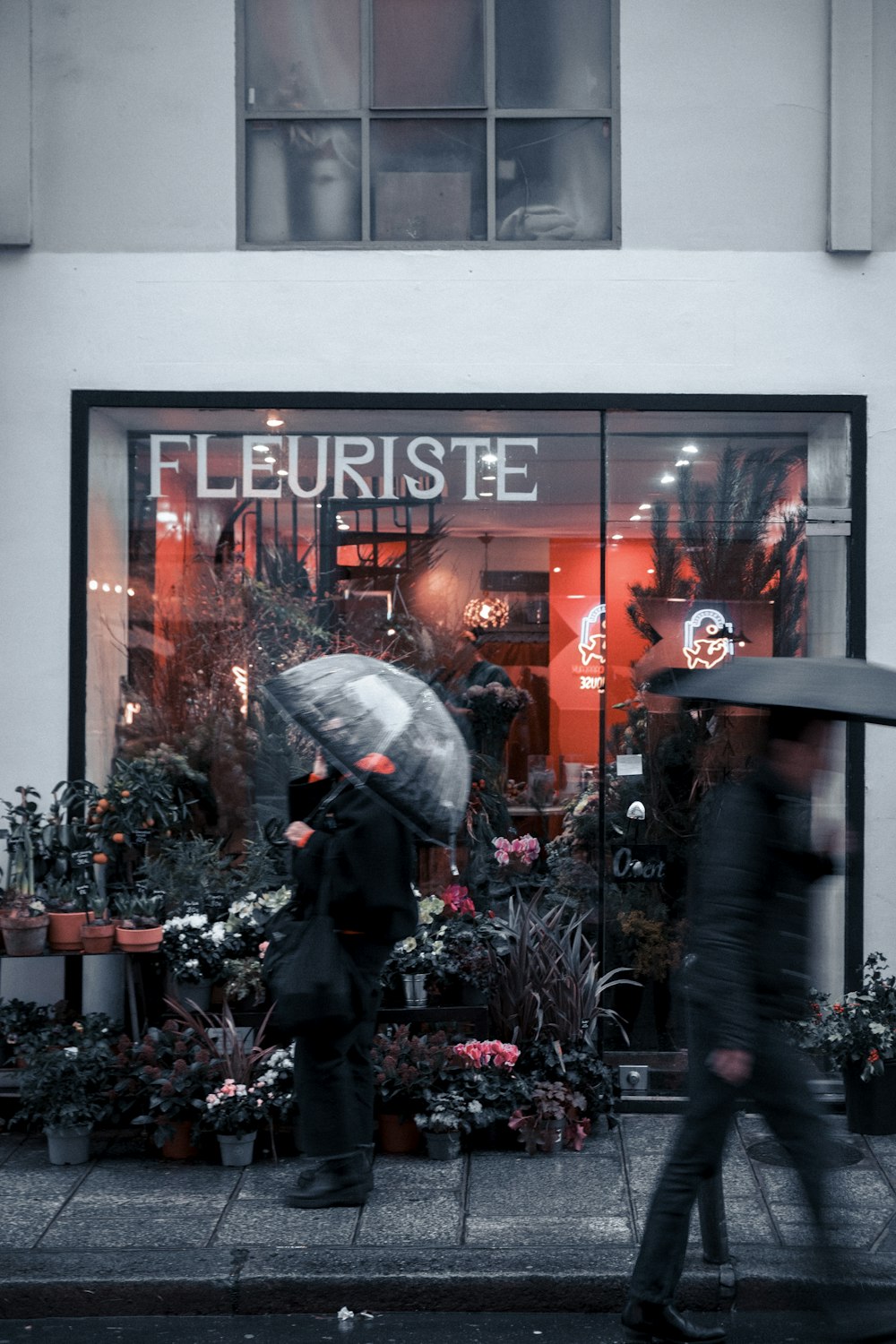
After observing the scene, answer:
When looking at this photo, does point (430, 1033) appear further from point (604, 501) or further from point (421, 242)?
point (421, 242)

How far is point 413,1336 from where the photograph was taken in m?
4.80

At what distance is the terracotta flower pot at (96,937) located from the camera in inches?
258

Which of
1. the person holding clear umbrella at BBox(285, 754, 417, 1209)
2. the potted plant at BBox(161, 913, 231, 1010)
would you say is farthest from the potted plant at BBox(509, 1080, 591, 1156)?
the potted plant at BBox(161, 913, 231, 1010)

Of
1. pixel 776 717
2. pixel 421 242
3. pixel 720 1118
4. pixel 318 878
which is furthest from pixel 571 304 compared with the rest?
pixel 720 1118

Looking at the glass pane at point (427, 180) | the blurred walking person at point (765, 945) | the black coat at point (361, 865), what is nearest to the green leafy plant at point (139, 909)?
the black coat at point (361, 865)

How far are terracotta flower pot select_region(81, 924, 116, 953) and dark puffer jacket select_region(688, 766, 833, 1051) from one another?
3432 mm

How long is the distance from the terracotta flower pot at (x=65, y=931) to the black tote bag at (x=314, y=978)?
5.15 ft

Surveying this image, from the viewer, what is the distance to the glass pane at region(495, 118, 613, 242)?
7.41 metres

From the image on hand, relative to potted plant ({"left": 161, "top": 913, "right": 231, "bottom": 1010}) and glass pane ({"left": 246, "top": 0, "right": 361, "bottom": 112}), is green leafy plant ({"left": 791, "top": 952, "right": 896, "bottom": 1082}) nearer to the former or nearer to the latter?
potted plant ({"left": 161, "top": 913, "right": 231, "bottom": 1010})

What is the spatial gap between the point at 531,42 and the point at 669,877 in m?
4.37

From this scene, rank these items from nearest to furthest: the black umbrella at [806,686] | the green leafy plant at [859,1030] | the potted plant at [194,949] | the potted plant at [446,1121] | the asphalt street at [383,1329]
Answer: the black umbrella at [806,686], the asphalt street at [383,1329], the potted plant at [446,1121], the green leafy plant at [859,1030], the potted plant at [194,949]

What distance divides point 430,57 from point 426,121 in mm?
324

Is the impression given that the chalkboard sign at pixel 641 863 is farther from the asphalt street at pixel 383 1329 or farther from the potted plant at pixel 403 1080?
the asphalt street at pixel 383 1329

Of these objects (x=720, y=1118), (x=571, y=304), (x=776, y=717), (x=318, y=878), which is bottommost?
(x=720, y=1118)
